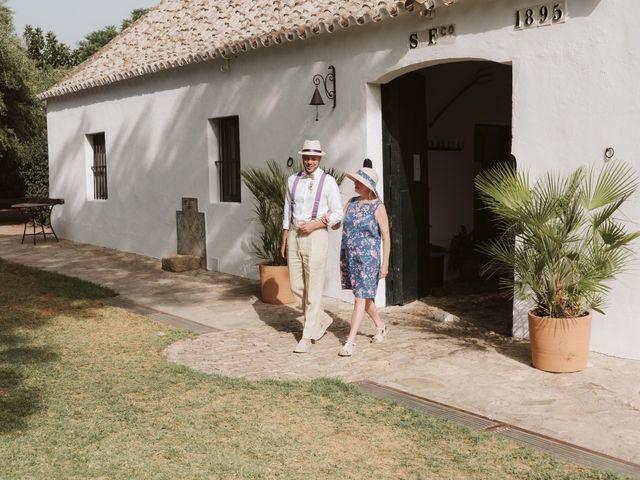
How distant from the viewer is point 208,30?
12055 mm

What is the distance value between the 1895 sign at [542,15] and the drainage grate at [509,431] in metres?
3.52

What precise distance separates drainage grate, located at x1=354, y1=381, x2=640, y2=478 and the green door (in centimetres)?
312

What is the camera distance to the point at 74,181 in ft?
51.8

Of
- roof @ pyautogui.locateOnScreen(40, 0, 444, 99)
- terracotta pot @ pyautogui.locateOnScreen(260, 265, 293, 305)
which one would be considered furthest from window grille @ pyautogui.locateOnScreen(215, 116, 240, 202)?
terracotta pot @ pyautogui.locateOnScreen(260, 265, 293, 305)

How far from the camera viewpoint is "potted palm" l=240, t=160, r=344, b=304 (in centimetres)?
891

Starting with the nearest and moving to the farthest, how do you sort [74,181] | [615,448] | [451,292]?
[615,448] < [451,292] < [74,181]

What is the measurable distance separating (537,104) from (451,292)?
3.48 meters

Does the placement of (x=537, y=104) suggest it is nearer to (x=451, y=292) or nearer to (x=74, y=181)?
(x=451, y=292)

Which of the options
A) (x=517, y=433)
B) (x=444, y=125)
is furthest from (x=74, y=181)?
(x=517, y=433)

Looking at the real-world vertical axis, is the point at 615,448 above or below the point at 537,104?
below

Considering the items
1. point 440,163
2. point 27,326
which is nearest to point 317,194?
point 27,326

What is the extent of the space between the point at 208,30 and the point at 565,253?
7984mm

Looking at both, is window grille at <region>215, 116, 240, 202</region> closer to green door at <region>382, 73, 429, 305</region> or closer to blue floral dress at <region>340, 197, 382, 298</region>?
green door at <region>382, 73, 429, 305</region>

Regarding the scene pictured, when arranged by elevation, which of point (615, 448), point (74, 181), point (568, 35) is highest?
point (568, 35)
